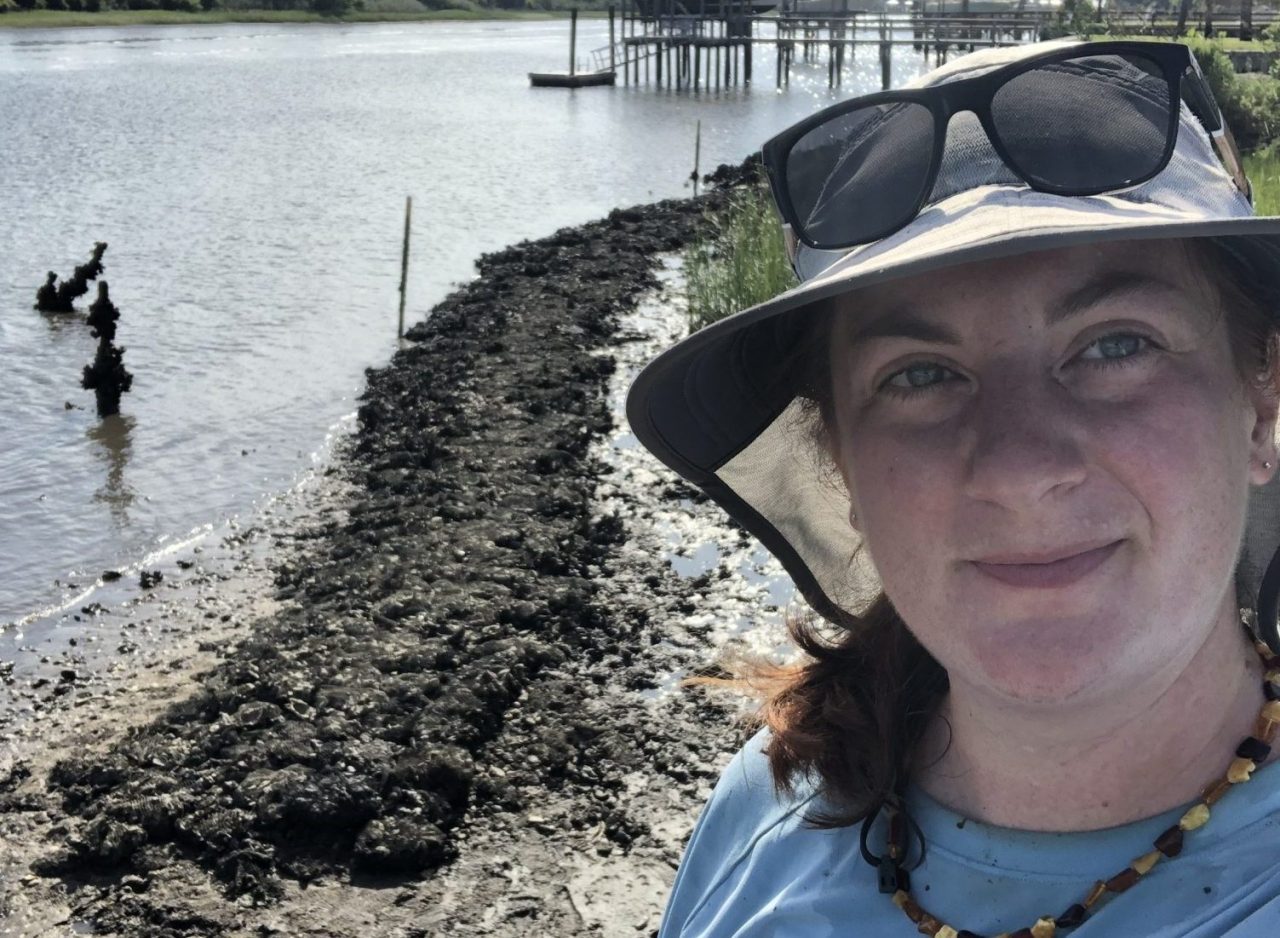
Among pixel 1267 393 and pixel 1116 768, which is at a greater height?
pixel 1267 393

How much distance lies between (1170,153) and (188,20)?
8827 cm

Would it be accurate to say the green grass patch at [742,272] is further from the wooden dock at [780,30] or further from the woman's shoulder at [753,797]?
the wooden dock at [780,30]

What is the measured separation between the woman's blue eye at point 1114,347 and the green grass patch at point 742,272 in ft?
30.7

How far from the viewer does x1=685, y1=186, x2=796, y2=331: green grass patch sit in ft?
39.7

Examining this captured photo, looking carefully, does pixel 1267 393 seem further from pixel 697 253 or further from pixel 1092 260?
pixel 697 253

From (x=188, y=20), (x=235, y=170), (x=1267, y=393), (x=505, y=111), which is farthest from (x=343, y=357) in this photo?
(x=188, y=20)

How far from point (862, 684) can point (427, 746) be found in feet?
13.9

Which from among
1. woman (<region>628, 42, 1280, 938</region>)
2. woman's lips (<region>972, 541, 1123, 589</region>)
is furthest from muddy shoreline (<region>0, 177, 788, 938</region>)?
woman's lips (<region>972, 541, 1123, 589</region>)

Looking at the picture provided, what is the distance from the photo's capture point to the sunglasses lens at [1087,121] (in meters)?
1.59

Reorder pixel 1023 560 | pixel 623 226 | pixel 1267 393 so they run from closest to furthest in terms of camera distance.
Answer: pixel 1023 560
pixel 1267 393
pixel 623 226

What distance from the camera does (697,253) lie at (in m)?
15.1

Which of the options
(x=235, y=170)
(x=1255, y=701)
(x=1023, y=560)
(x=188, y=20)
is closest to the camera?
(x=1023, y=560)

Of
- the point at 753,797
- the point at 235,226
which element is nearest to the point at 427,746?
the point at 753,797

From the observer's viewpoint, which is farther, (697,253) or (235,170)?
(235,170)
